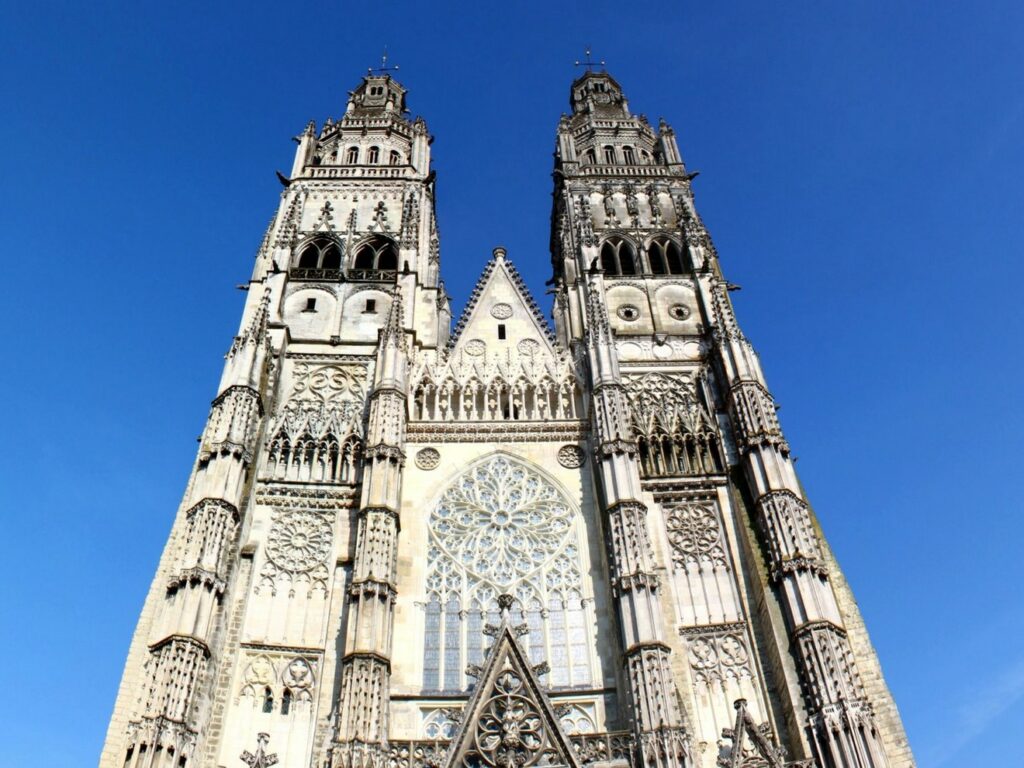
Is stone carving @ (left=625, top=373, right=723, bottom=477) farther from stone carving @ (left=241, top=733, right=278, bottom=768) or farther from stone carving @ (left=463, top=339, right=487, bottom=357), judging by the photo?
stone carving @ (left=241, top=733, right=278, bottom=768)

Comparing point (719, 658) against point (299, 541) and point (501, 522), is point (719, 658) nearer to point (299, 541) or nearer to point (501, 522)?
point (501, 522)

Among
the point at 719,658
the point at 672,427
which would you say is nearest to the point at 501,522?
the point at 672,427

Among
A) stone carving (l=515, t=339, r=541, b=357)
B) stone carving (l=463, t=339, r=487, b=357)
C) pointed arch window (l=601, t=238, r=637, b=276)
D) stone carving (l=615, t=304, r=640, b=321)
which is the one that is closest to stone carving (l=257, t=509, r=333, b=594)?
stone carving (l=463, t=339, r=487, b=357)

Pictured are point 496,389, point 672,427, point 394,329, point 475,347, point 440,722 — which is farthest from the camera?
point 475,347

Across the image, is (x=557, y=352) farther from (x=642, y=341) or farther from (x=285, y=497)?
(x=285, y=497)

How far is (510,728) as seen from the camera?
1809 centimetres

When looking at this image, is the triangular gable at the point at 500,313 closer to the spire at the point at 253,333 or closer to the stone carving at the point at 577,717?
the spire at the point at 253,333

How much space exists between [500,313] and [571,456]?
→ 251 inches

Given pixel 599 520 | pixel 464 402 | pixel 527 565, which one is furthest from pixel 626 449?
pixel 464 402

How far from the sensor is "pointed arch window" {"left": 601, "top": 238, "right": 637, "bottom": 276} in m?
30.6

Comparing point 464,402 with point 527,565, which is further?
point 464,402

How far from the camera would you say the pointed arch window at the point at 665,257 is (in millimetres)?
30297

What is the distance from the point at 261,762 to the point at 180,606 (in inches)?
141

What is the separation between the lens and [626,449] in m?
22.5
